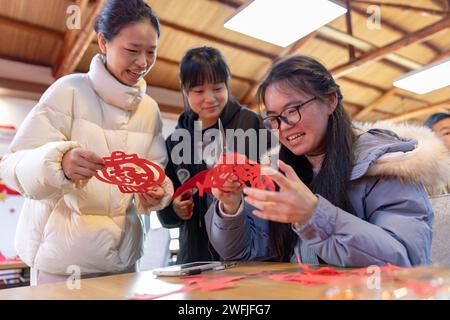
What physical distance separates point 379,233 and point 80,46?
14.3 feet

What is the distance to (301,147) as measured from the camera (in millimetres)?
1120

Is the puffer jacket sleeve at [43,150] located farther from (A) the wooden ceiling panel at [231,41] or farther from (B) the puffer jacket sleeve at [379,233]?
Answer: (A) the wooden ceiling panel at [231,41]

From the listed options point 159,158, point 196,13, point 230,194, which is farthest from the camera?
point 196,13

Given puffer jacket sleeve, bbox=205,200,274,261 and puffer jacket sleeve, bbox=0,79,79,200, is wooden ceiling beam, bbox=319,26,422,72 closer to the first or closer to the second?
puffer jacket sleeve, bbox=205,200,274,261

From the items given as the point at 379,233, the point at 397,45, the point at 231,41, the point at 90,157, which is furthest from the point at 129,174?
the point at 397,45

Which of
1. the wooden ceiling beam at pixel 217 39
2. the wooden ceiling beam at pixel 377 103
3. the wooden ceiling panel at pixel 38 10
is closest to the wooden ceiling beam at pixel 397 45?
the wooden ceiling beam at pixel 217 39

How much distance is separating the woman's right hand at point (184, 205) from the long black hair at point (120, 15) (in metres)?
0.63

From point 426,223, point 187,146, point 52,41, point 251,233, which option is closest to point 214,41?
point 52,41

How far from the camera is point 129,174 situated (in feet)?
3.56

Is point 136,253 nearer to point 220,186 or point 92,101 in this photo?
point 220,186

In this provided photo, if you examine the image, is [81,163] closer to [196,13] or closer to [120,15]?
[120,15]

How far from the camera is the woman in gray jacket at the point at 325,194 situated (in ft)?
2.67

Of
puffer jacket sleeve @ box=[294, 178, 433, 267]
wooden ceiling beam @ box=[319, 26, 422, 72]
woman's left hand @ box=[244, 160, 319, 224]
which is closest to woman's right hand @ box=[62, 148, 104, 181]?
woman's left hand @ box=[244, 160, 319, 224]

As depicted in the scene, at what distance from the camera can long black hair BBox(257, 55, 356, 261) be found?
1012mm
